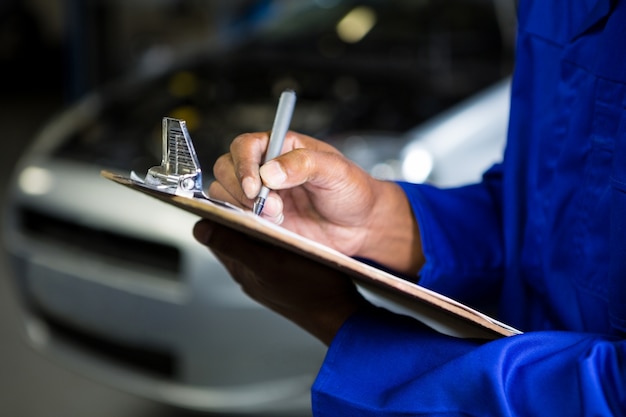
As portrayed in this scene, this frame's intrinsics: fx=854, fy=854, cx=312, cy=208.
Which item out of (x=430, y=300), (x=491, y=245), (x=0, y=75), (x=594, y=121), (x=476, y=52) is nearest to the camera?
(x=430, y=300)

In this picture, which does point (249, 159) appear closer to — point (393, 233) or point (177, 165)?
point (177, 165)

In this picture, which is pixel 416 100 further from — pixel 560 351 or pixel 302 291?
pixel 560 351

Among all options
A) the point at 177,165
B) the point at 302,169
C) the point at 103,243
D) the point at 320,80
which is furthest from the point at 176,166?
the point at 320,80

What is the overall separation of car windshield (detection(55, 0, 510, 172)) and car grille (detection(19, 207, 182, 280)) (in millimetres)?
210

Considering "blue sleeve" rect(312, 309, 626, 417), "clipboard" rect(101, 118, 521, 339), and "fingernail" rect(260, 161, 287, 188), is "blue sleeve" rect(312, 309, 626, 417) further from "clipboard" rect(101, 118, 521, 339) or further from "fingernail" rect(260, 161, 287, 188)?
"fingernail" rect(260, 161, 287, 188)

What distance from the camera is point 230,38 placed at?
3340mm

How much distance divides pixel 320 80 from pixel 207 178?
2.79 ft

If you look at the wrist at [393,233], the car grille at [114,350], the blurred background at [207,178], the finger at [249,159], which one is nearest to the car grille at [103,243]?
the blurred background at [207,178]

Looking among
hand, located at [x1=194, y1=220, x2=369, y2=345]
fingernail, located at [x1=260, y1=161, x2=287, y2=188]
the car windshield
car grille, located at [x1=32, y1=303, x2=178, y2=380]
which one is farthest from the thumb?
the car windshield

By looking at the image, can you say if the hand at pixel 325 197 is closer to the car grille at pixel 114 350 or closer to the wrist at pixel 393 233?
the wrist at pixel 393 233

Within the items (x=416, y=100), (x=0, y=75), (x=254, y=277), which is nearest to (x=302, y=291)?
(x=254, y=277)

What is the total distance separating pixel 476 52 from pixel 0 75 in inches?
241

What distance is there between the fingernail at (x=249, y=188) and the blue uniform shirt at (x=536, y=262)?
6.8 inches

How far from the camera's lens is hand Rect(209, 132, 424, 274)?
0.81 metres
